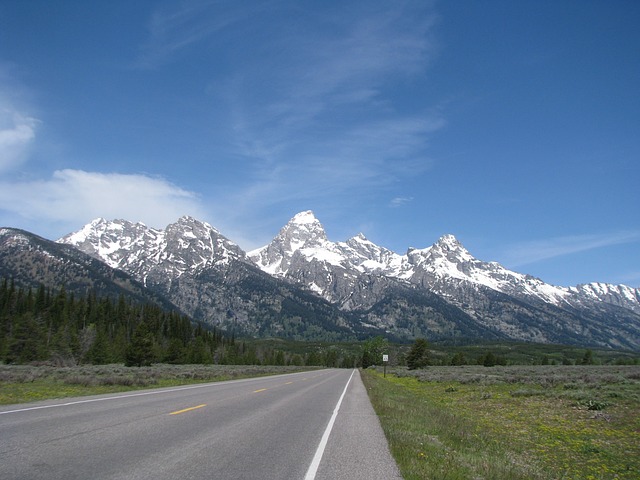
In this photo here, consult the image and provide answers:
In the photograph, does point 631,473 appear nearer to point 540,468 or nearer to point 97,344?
point 540,468

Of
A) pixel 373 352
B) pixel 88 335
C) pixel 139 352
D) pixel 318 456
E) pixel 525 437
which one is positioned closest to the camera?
pixel 318 456

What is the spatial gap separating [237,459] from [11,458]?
3901 millimetres

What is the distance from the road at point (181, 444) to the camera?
7.64 meters

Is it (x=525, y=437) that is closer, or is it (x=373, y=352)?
(x=525, y=437)

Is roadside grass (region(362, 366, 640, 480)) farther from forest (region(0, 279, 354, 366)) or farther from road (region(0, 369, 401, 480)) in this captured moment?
forest (region(0, 279, 354, 366))

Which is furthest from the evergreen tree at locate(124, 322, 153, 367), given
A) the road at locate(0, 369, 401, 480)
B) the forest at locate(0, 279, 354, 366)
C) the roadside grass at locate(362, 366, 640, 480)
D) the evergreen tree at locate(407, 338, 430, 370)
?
the road at locate(0, 369, 401, 480)

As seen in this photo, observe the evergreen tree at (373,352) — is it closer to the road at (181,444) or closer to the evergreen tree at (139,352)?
the evergreen tree at (139,352)

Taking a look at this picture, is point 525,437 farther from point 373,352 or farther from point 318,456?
point 373,352

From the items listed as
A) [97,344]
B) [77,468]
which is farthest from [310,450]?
[97,344]

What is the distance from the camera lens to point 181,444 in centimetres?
977

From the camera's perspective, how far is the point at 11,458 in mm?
7781

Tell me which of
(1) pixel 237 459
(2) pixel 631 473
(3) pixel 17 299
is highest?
(3) pixel 17 299

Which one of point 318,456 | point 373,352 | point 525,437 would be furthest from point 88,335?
point 318,456

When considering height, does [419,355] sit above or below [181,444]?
above
